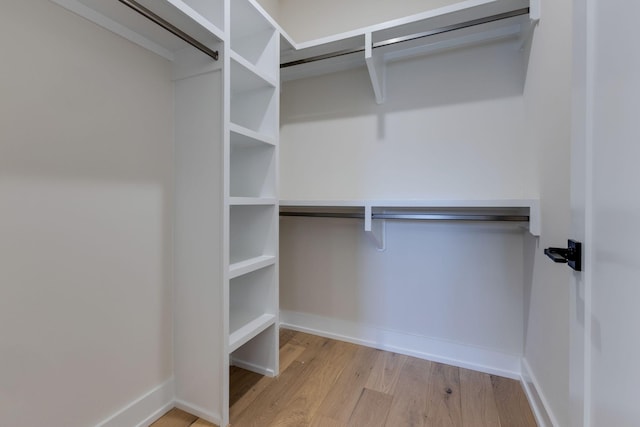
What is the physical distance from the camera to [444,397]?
143 centimetres

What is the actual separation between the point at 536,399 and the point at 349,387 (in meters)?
0.89

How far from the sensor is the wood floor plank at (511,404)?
1.28 meters

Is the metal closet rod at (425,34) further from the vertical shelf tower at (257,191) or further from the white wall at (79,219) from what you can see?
the white wall at (79,219)

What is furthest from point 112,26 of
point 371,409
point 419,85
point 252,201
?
point 371,409

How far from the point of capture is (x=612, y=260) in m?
0.52

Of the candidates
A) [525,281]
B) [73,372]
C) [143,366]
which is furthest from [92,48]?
[525,281]

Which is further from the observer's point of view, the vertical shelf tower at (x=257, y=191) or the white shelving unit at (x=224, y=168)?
the vertical shelf tower at (x=257, y=191)

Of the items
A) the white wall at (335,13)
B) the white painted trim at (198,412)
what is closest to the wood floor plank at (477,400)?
the white painted trim at (198,412)

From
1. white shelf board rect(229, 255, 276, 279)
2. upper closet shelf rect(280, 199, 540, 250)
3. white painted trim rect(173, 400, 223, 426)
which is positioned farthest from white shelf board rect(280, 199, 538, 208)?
white painted trim rect(173, 400, 223, 426)

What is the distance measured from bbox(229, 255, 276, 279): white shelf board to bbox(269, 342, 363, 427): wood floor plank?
692 mm

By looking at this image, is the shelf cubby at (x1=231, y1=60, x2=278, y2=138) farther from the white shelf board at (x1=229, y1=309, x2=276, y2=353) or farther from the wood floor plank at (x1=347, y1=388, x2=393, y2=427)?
the wood floor plank at (x1=347, y1=388, x2=393, y2=427)

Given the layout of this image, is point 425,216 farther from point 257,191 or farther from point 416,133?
point 257,191

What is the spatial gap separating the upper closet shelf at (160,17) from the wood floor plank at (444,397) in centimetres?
199

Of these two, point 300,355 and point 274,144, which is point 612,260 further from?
point 300,355
